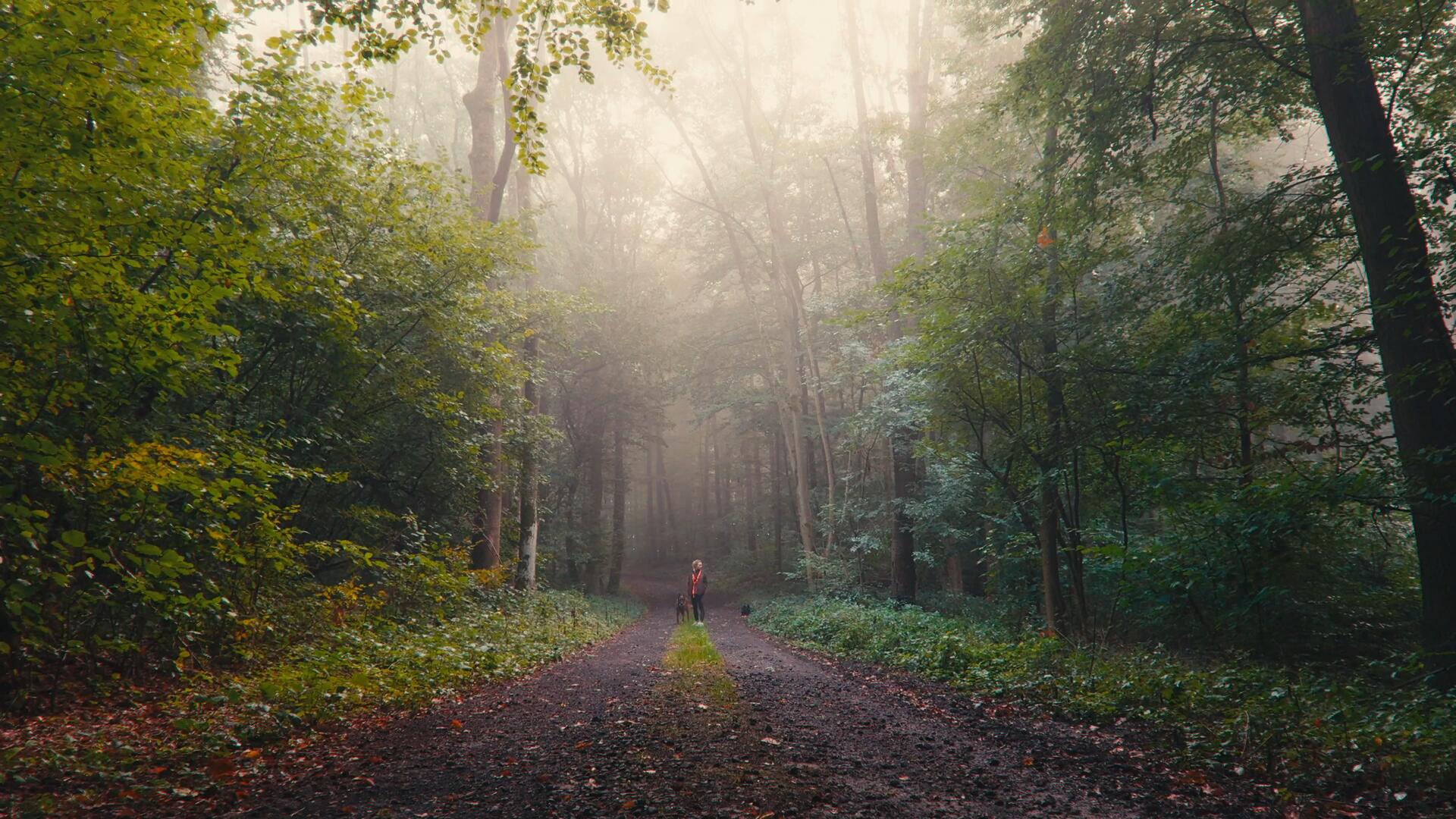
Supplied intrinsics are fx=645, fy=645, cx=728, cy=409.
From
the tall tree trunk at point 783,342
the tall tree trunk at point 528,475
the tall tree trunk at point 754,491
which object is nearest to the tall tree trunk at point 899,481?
the tall tree trunk at point 783,342

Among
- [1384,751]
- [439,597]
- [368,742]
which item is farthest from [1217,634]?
[439,597]

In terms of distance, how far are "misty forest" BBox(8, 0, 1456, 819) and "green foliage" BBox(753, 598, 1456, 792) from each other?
0.14 feet

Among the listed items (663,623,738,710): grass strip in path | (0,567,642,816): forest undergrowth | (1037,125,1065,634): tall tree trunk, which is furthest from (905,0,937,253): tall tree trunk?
(0,567,642,816): forest undergrowth

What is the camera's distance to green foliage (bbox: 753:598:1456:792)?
372cm

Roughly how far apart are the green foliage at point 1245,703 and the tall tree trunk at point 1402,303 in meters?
1.13

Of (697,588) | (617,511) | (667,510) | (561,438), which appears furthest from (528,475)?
(667,510)

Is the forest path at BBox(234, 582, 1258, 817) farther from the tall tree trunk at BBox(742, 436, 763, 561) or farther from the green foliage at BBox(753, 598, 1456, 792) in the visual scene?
the tall tree trunk at BBox(742, 436, 763, 561)

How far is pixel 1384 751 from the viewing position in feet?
12.5

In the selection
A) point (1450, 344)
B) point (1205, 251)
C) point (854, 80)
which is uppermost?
point (854, 80)

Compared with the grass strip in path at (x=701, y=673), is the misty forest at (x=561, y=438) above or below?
above

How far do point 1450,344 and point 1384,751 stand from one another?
403 cm

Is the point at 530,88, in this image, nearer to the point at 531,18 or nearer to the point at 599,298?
the point at 531,18

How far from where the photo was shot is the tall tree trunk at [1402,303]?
555 cm

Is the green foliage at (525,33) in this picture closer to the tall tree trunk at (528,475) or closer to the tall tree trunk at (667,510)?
the tall tree trunk at (528,475)
